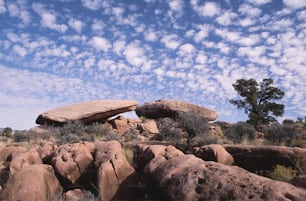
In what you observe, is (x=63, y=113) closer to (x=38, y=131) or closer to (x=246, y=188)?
(x=38, y=131)

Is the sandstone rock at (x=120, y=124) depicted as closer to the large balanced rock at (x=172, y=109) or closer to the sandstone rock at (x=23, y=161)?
the large balanced rock at (x=172, y=109)

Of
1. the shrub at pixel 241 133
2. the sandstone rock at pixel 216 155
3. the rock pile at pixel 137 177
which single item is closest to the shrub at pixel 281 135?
the shrub at pixel 241 133

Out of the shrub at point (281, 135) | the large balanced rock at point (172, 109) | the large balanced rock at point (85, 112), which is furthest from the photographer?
the large balanced rock at point (172, 109)

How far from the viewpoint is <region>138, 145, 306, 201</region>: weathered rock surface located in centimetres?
516

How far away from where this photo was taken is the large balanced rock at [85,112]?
87.4 ft

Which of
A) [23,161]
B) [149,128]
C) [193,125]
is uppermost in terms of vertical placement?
[193,125]

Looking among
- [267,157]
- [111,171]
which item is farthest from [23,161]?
[267,157]

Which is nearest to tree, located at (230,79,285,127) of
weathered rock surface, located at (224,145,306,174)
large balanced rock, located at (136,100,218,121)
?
large balanced rock, located at (136,100,218,121)

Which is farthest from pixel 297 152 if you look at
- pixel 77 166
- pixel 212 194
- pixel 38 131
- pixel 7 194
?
pixel 38 131

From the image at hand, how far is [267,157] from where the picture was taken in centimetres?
969

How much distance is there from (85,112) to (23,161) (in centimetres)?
1606

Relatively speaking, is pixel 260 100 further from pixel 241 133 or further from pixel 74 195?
pixel 74 195

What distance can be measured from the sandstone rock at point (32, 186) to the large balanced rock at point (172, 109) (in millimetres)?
20950

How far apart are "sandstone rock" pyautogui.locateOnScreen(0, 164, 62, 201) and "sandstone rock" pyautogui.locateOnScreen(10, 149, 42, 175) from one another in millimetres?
1607
